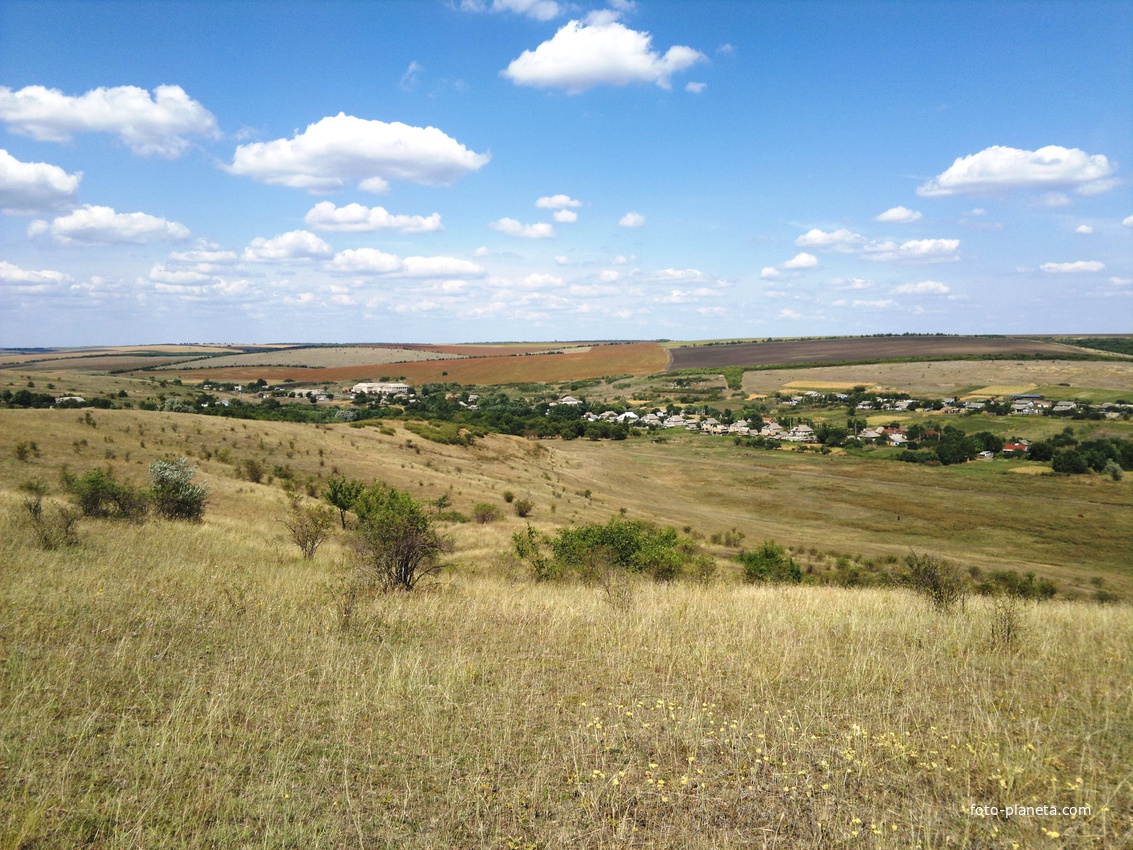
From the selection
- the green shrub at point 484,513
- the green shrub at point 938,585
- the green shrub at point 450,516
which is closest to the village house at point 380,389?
the green shrub at point 484,513

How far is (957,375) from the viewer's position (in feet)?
419

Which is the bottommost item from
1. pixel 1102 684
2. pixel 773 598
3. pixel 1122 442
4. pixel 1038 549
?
pixel 1038 549

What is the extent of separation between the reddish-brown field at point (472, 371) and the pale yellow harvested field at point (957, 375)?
116 feet

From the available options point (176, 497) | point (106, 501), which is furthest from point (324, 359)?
point (106, 501)

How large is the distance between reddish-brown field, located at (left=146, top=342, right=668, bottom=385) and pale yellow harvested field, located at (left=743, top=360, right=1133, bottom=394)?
35.3m

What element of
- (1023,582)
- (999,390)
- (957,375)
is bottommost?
(1023,582)

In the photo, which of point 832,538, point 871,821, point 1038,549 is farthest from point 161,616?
point 1038,549

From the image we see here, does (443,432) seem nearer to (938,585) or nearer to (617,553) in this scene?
(617,553)

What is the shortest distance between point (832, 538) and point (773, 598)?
1562 inches

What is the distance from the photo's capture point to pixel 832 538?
46719mm

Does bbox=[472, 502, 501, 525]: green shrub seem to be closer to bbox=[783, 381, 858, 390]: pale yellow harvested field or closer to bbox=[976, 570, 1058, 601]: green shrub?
bbox=[976, 570, 1058, 601]: green shrub

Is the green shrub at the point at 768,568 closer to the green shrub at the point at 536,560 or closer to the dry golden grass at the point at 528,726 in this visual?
the green shrub at the point at 536,560

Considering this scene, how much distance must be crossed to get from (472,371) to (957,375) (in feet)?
357

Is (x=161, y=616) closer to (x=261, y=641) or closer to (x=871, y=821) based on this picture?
(x=261, y=641)
